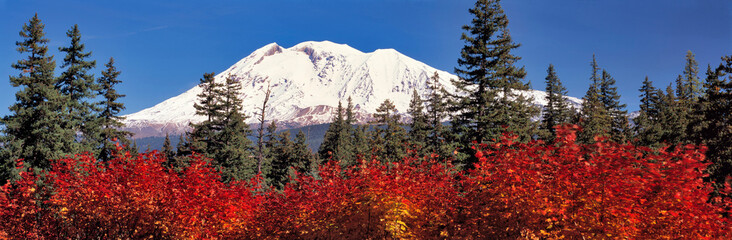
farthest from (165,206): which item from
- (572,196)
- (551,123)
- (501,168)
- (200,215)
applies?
Result: (551,123)

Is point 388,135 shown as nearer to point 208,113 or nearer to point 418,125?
point 418,125

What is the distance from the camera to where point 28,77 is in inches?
906

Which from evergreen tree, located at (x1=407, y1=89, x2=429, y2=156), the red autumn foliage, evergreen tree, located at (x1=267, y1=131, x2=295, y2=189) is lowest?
evergreen tree, located at (x1=267, y1=131, x2=295, y2=189)

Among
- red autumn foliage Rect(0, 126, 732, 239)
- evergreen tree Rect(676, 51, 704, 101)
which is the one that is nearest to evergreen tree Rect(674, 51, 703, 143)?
evergreen tree Rect(676, 51, 704, 101)

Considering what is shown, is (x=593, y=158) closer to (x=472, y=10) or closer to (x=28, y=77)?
(x=472, y=10)

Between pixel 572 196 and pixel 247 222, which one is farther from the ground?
pixel 572 196

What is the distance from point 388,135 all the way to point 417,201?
3415 centimetres

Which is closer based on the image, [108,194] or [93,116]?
[108,194]

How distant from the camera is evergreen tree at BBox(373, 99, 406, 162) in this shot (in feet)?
132

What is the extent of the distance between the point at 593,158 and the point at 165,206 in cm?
896

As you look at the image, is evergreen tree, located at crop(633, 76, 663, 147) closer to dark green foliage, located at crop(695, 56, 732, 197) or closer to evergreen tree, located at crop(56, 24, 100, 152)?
dark green foliage, located at crop(695, 56, 732, 197)

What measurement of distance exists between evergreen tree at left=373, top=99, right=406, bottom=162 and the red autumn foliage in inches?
1137

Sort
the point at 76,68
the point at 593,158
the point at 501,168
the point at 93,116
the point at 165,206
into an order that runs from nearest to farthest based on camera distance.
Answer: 1. the point at 593,158
2. the point at 501,168
3. the point at 165,206
4. the point at 76,68
5. the point at 93,116

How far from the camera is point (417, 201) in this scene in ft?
28.4
